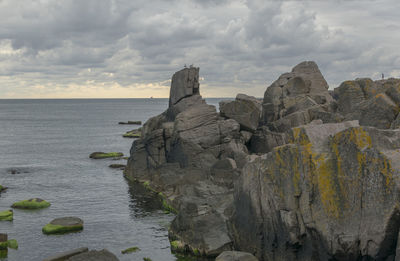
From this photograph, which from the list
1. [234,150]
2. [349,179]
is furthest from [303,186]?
[234,150]

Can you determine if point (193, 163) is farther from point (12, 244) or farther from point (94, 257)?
point (94, 257)

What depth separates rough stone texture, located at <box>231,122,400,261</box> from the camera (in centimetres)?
2300

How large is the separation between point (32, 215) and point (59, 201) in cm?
694

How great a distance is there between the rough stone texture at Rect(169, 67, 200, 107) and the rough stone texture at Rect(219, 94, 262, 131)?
14.2m

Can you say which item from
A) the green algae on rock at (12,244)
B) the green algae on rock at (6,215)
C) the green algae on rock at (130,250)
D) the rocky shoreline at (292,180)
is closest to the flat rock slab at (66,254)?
the green algae on rock at (130,250)

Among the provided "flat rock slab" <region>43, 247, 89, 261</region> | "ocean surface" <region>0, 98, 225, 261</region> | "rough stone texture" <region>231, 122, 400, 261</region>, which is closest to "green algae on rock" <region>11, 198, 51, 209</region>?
"ocean surface" <region>0, 98, 225, 261</region>

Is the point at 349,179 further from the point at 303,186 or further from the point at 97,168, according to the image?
the point at 97,168

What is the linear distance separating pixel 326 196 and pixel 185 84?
160ft

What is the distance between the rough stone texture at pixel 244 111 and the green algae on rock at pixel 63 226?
24.0 m

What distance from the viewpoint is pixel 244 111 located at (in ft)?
193

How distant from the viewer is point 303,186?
27.3 meters

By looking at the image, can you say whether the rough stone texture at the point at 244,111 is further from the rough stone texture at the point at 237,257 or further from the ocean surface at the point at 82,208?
the rough stone texture at the point at 237,257

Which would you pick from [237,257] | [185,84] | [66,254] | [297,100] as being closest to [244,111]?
[297,100]

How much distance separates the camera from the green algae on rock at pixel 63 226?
1682 inches
